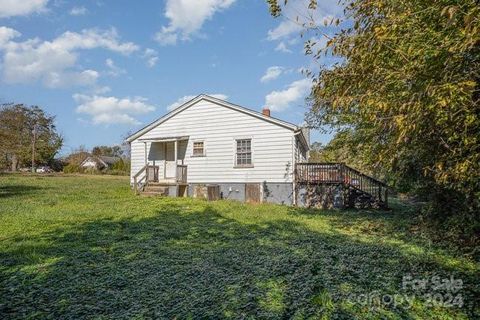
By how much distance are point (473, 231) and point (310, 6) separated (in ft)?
17.6

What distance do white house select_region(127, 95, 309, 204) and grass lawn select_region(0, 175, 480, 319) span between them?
241 inches

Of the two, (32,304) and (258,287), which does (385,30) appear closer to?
(258,287)

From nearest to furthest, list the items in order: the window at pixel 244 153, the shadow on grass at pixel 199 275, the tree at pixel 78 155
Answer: the shadow on grass at pixel 199 275, the window at pixel 244 153, the tree at pixel 78 155

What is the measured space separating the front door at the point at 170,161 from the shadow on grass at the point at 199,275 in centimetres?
1001

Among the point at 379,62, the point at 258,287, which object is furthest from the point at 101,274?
the point at 379,62

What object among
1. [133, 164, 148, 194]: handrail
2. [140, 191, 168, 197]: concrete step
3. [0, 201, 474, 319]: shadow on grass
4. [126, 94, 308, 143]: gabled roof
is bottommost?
[0, 201, 474, 319]: shadow on grass

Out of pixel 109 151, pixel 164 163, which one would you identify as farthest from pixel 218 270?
pixel 109 151

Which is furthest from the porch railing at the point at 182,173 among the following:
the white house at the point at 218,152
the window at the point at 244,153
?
the window at the point at 244,153

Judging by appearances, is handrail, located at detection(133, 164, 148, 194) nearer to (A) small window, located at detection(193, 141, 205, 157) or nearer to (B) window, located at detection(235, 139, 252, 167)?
(A) small window, located at detection(193, 141, 205, 157)

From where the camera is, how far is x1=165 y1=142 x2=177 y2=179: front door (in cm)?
1792

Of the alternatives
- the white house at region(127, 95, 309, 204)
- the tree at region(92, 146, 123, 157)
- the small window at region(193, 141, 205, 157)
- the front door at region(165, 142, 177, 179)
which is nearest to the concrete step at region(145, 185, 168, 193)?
the white house at region(127, 95, 309, 204)

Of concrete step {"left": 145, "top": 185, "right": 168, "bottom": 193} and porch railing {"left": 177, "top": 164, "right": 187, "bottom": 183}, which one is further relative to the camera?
porch railing {"left": 177, "top": 164, "right": 187, "bottom": 183}

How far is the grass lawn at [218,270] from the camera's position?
3746 millimetres

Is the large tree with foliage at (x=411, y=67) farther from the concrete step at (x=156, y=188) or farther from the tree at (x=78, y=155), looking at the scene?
the tree at (x=78, y=155)
